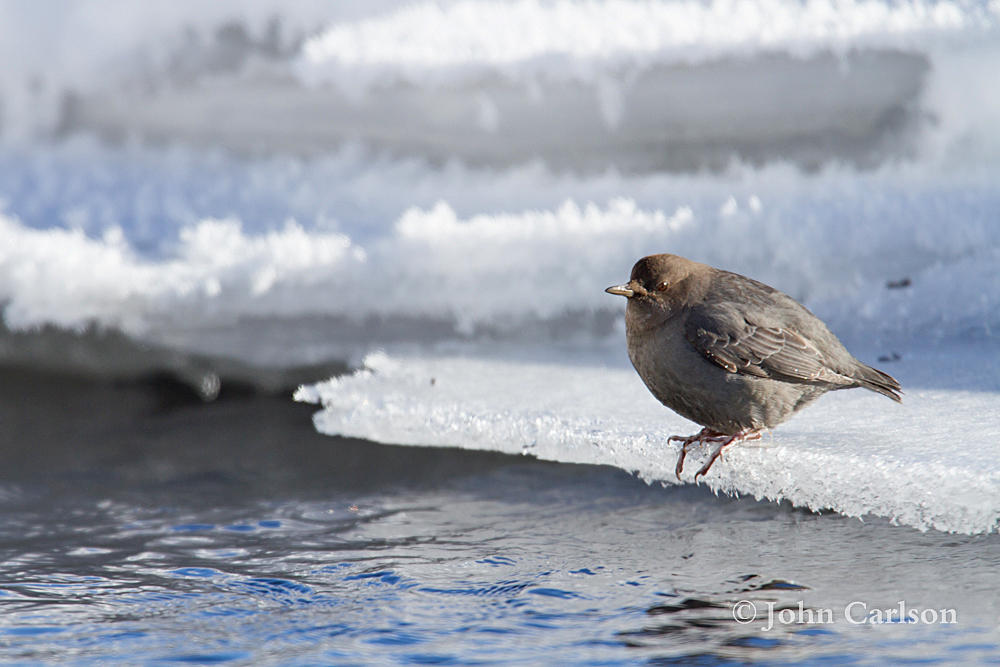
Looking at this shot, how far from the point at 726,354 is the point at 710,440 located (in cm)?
29

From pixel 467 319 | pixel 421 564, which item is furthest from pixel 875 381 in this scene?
pixel 467 319

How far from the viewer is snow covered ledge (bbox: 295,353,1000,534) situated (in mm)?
2543

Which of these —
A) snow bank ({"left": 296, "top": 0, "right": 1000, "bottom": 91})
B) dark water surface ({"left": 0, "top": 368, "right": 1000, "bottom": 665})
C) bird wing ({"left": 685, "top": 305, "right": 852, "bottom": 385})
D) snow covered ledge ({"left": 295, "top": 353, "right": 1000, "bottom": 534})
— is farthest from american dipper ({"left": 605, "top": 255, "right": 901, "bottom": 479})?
snow bank ({"left": 296, "top": 0, "right": 1000, "bottom": 91})

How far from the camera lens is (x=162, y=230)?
162 inches

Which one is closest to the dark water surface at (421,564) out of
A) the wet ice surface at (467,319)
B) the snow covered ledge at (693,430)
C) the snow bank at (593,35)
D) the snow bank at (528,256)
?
the wet ice surface at (467,319)

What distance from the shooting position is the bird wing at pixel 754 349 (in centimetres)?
273

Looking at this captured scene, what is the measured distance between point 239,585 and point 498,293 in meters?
1.67

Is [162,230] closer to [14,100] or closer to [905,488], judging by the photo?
[14,100]

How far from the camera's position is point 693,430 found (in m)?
3.12

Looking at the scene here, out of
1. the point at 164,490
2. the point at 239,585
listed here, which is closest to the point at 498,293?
the point at 164,490

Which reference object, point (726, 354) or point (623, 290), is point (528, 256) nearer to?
point (623, 290)

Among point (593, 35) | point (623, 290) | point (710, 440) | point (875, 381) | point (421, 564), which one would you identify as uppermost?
point (593, 35)

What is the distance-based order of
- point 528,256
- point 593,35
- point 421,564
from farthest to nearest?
point 593,35 → point 528,256 → point 421,564

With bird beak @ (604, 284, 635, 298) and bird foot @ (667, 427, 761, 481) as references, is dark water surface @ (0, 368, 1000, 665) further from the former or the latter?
bird beak @ (604, 284, 635, 298)
